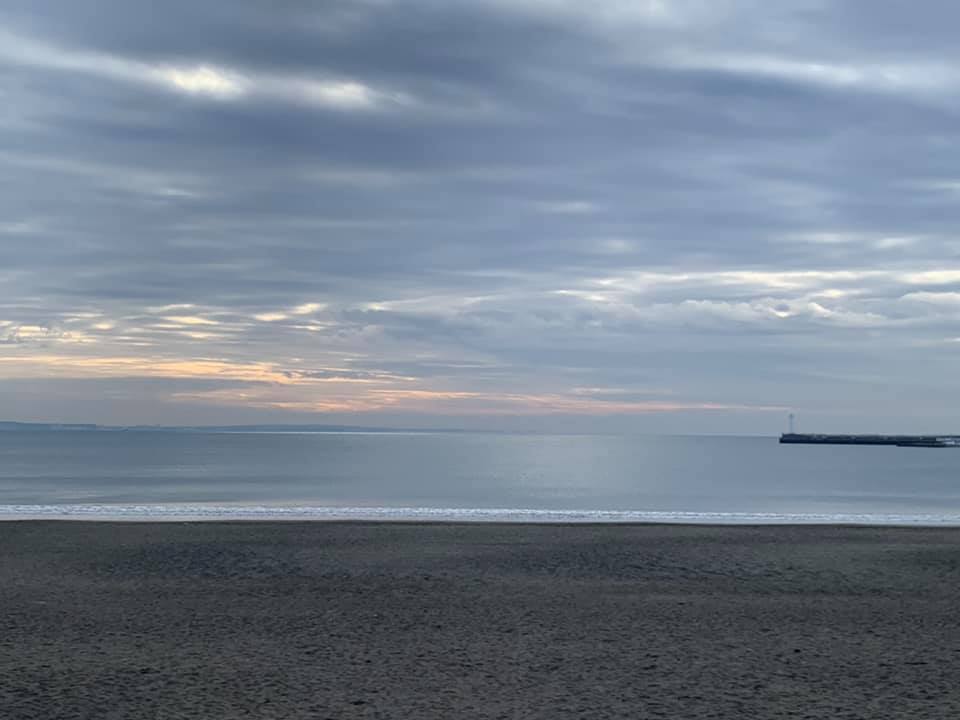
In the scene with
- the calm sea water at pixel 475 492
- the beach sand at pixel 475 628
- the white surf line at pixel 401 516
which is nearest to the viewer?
the beach sand at pixel 475 628

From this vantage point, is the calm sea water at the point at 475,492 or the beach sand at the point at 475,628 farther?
the calm sea water at the point at 475,492

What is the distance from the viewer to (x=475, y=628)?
1329cm

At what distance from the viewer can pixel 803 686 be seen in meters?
10.4

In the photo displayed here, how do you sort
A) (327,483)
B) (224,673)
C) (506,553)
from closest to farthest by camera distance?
1. (224,673)
2. (506,553)
3. (327,483)

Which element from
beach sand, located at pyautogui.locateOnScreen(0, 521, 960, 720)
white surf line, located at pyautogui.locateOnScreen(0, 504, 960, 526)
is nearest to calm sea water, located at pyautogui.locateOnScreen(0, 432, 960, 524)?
white surf line, located at pyautogui.locateOnScreen(0, 504, 960, 526)

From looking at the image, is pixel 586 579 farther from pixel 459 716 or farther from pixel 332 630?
pixel 459 716

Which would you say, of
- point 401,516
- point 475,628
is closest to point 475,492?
point 401,516

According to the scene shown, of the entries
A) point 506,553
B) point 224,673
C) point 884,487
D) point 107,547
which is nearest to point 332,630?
point 224,673

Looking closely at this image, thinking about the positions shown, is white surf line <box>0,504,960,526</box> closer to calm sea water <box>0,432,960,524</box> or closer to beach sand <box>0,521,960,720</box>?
calm sea water <box>0,432,960,524</box>

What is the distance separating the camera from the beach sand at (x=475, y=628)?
978 cm

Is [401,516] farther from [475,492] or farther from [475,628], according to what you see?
[475,492]

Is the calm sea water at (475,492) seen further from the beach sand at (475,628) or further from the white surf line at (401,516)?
the beach sand at (475,628)

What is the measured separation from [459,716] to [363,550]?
12.4 meters

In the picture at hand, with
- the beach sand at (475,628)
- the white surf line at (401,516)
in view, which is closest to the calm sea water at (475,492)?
the white surf line at (401,516)
